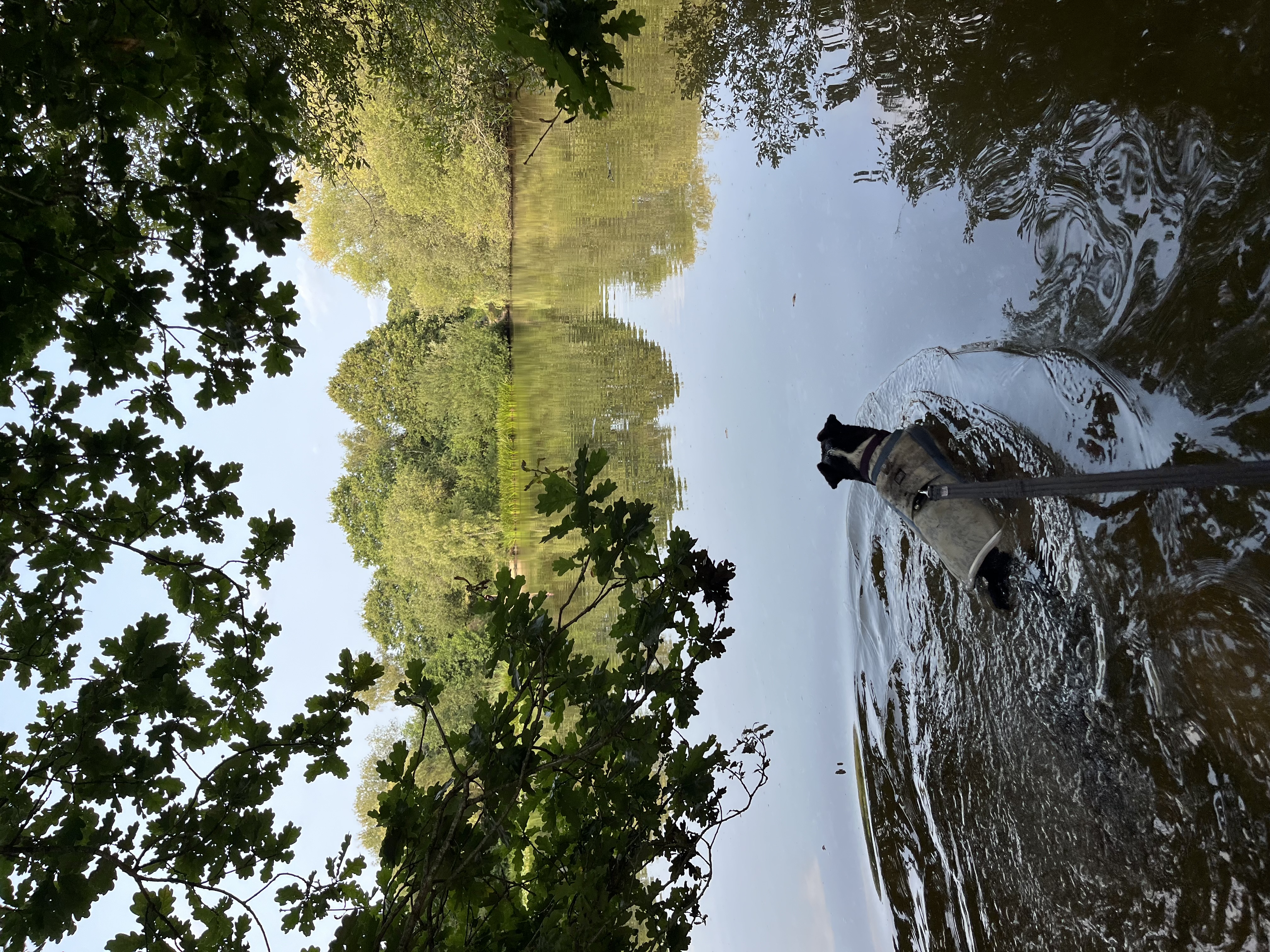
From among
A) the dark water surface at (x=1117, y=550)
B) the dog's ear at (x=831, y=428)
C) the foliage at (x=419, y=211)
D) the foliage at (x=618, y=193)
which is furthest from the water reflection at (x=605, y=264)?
the dog's ear at (x=831, y=428)

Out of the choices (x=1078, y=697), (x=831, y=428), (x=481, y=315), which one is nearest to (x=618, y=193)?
(x=481, y=315)

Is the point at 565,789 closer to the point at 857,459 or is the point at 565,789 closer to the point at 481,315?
the point at 857,459

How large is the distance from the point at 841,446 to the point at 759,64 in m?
5.01

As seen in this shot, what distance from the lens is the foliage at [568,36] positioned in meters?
2.05

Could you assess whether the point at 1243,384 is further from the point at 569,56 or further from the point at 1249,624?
the point at 569,56

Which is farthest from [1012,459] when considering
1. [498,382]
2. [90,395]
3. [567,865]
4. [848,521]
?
[498,382]

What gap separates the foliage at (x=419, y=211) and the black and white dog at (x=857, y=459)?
22.7 ft

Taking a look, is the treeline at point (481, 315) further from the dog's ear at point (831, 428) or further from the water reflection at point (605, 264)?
the dog's ear at point (831, 428)

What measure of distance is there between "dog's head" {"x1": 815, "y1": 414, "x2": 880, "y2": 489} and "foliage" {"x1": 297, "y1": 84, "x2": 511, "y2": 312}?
271 inches

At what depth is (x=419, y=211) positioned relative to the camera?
11180 mm

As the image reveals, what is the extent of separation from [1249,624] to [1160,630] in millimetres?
512

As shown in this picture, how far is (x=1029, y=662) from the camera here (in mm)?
4750

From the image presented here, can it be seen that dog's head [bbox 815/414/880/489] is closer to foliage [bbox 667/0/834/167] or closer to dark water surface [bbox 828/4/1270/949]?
dark water surface [bbox 828/4/1270/949]

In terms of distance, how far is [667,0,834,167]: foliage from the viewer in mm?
6824
